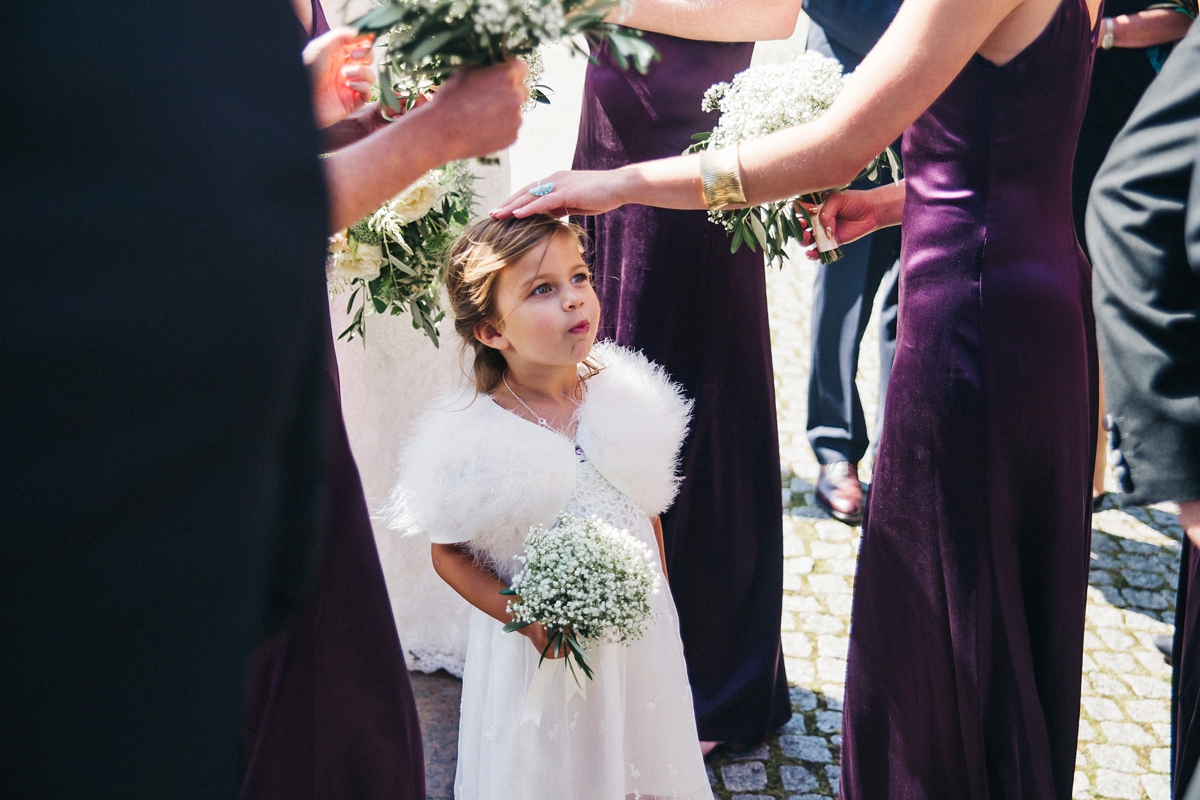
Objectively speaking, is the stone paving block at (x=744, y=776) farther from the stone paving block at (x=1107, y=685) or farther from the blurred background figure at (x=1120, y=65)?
the blurred background figure at (x=1120, y=65)

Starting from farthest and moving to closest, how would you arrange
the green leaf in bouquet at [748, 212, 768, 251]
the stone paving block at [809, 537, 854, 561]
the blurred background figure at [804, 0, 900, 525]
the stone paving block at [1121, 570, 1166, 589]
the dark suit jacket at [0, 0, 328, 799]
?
1. the blurred background figure at [804, 0, 900, 525]
2. the stone paving block at [809, 537, 854, 561]
3. the stone paving block at [1121, 570, 1166, 589]
4. the green leaf in bouquet at [748, 212, 768, 251]
5. the dark suit jacket at [0, 0, 328, 799]

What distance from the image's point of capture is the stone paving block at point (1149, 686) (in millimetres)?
3658

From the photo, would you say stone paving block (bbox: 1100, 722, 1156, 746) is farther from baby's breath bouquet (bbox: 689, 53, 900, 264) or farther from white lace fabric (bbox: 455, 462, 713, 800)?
baby's breath bouquet (bbox: 689, 53, 900, 264)

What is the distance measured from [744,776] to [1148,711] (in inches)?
59.2

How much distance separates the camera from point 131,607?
1.03m

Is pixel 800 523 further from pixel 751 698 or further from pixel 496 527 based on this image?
pixel 496 527

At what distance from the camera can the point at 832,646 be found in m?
3.90

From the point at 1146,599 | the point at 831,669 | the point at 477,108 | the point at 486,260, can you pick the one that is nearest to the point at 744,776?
the point at 831,669

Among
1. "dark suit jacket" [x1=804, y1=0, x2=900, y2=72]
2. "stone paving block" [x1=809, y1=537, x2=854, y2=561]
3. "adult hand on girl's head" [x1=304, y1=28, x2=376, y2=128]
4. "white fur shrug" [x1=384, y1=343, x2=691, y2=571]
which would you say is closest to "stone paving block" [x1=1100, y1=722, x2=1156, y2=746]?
"stone paving block" [x1=809, y1=537, x2=854, y2=561]

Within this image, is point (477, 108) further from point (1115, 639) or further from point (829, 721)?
point (1115, 639)

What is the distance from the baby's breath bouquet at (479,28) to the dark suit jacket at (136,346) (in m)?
0.45

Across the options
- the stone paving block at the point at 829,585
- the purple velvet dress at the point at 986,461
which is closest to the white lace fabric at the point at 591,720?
the purple velvet dress at the point at 986,461

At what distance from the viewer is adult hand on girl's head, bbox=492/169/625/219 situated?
92.0 inches

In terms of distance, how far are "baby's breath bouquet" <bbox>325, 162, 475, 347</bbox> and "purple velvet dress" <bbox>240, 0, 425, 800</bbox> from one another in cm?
35
